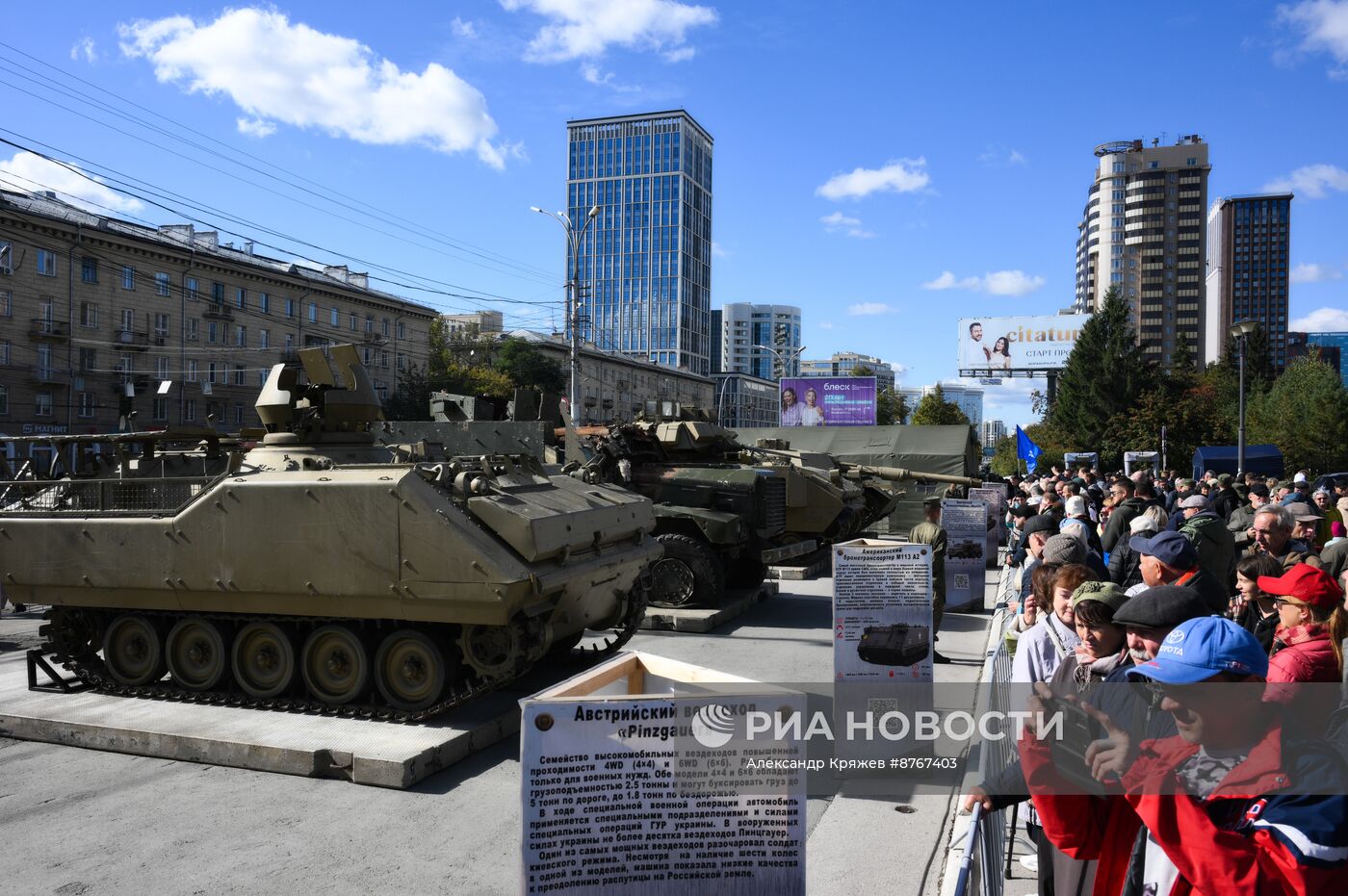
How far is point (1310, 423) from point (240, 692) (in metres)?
43.4

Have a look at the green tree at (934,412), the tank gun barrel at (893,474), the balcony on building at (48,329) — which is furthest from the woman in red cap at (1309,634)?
the green tree at (934,412)

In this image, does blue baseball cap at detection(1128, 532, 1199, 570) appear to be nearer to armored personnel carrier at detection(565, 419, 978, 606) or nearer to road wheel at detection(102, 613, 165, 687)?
road wheel at detection(102, 613, 165, 687)

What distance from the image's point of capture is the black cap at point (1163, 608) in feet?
10.6

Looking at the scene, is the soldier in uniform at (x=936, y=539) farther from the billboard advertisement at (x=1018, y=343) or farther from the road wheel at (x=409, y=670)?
the billboard advertisement at (x=1018, y=343)

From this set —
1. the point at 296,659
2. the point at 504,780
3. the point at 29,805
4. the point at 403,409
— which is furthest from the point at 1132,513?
the point at 403,409

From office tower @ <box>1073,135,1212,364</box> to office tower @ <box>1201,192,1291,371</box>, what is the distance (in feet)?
84.2

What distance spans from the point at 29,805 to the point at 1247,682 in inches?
282

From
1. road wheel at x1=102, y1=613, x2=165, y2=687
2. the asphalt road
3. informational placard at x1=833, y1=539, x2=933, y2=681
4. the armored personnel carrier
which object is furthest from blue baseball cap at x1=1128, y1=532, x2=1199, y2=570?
the armored personnel carrier

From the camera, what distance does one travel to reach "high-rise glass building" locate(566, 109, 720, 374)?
111 m

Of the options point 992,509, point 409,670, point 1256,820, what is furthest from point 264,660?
point 992,509

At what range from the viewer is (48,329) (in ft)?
120

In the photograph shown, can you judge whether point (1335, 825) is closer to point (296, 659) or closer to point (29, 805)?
point (29, 805)

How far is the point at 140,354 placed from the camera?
4038 centimetres

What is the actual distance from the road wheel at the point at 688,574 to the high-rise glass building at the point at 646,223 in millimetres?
93924
